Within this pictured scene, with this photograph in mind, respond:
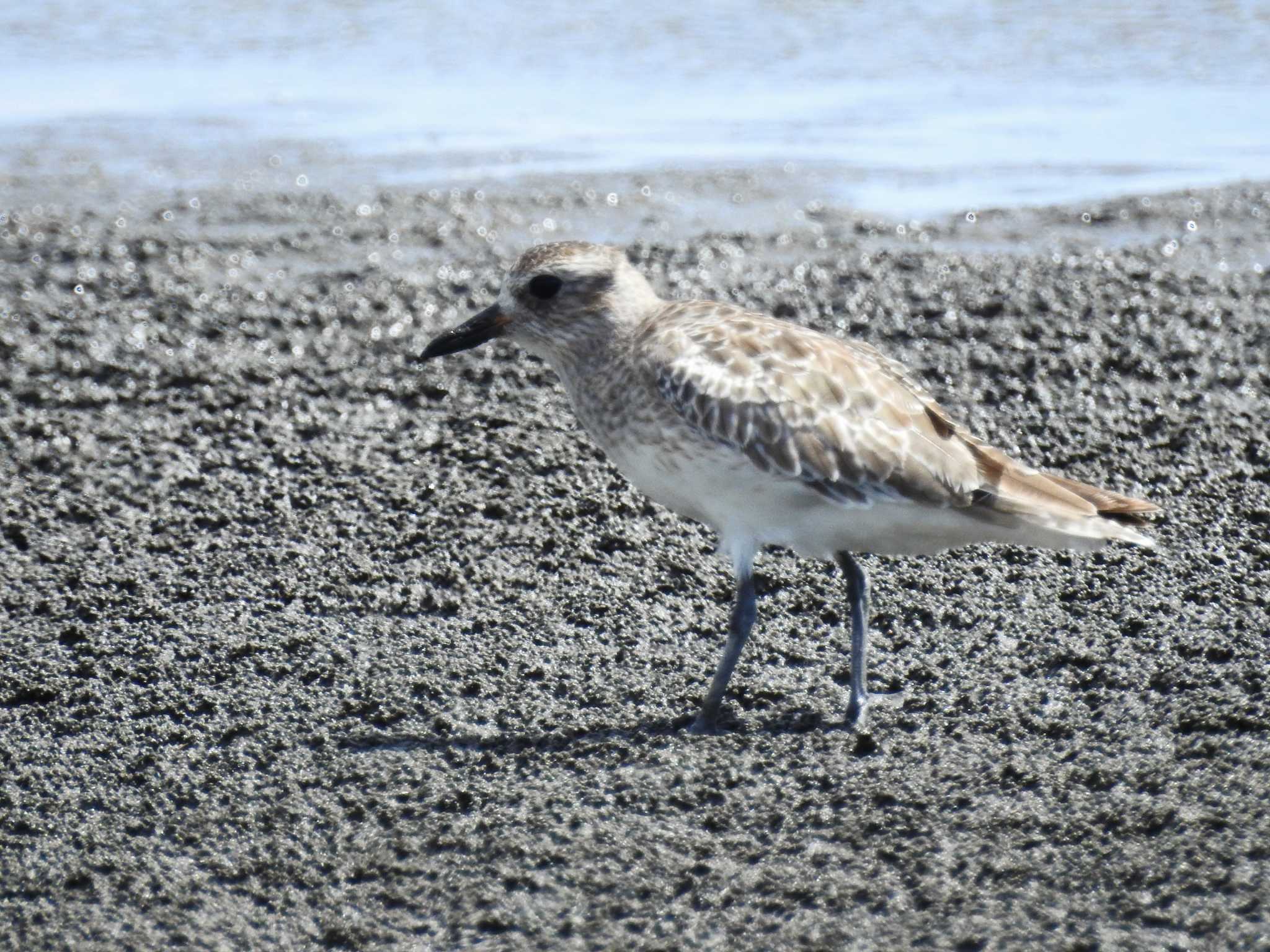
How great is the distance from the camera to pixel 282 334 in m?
8.16

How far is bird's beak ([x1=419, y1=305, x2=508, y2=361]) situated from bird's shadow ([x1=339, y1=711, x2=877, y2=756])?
4.20 feet

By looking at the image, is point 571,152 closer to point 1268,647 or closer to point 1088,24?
point 1088,24

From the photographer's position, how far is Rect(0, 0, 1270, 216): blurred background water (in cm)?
1159

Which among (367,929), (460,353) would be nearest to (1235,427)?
(460,353)

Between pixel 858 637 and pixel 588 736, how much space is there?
2.75ft

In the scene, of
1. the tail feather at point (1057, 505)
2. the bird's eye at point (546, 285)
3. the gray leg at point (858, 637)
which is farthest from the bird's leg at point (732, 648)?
the bird's eye at point (546, 285)

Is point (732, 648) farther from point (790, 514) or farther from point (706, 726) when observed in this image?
point (790, 514)

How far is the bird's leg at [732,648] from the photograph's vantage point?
15.1ft

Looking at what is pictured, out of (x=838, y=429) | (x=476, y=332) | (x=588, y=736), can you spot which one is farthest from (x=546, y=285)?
(x=588, y=736)

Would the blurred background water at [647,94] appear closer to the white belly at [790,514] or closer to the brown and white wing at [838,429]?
→ the brown and white wing at [838,429]

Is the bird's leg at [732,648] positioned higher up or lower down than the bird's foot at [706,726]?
higher up

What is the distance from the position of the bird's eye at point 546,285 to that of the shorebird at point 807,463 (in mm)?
296

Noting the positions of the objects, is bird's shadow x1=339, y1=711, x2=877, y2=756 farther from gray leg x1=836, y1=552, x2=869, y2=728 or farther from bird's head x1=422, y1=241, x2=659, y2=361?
bird's head x1=422, y1=241, x2=659, y2=361

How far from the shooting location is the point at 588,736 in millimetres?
4594
